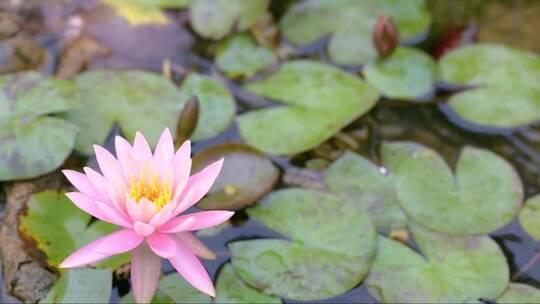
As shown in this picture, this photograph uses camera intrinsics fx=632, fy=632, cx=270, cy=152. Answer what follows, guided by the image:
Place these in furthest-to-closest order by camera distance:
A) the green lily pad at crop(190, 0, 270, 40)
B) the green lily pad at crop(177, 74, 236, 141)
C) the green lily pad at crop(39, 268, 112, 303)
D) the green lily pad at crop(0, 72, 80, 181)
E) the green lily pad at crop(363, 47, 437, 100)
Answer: the green lily pad at crop(190, 0, 270, 40)
the green lily pad at crop(363, 47, 437, 100)
the green lily pad at crop(177, 74, 236, 141)
the green lily pad at crop(0, 72, 80, 181)
the green lily pad at crop(39, 268, 112, 303)

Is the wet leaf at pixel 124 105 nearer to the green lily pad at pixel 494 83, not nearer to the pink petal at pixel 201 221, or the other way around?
the pink petal at pixel 201 221

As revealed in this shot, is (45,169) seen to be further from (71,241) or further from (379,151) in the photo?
(379,151)

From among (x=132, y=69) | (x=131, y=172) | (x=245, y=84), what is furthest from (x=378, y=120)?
(x=131, y=172)

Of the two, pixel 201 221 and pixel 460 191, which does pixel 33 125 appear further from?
pixel 460 191

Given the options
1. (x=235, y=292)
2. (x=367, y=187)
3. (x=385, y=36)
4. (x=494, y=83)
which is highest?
(x=385, y=36)

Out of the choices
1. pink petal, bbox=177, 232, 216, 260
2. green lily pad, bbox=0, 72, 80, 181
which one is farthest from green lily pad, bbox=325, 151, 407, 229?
green lily pad, bbox=0, 72, 80, 181

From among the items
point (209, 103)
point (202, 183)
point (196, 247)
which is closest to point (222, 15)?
point (209, 103)

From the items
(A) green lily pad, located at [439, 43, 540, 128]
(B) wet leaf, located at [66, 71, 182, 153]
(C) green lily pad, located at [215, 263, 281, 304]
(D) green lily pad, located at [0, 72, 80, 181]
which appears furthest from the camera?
(A) green lily pad, located at [439, 43, 540, 128]

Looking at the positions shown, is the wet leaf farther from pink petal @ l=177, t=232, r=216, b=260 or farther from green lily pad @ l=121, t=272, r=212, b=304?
pink petal @ l=177, t=232, r=216, b=260
